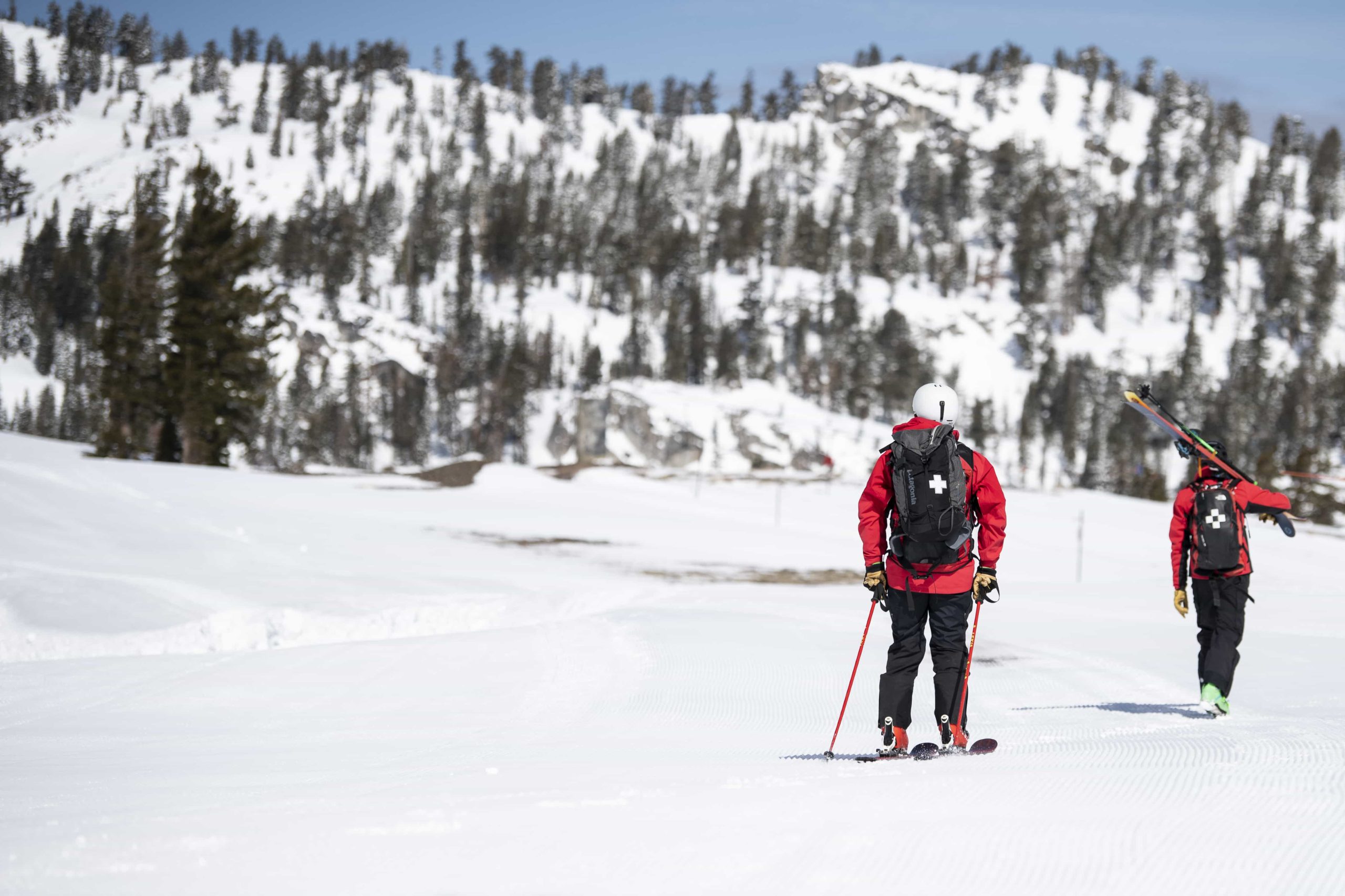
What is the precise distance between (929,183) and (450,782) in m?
194

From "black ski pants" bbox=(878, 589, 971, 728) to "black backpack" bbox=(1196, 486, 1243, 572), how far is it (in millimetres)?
2967

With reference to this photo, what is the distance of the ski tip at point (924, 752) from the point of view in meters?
5.32

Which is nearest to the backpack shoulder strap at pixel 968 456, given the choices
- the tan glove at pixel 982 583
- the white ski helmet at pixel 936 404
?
the white ski helmet at pixel 936 404

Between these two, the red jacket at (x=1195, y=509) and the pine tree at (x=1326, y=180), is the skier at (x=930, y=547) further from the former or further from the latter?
the pine tree at (x=1326, y=180)

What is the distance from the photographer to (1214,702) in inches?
274

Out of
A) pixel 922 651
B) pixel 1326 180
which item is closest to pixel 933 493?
pixel 922 651

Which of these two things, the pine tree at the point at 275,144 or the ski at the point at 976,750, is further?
the pine tree at the point at 275,144

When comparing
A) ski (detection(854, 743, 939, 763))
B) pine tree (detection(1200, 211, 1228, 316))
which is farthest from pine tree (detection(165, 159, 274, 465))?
pine tree (detection(1200, 211, 1228, 316))

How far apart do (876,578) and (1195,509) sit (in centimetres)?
362

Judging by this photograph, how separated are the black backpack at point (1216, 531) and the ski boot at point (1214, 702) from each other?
3.02ft

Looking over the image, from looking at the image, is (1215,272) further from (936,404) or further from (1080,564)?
(936,404)

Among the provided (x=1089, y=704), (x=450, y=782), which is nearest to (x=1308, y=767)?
(x=1089, y=704)

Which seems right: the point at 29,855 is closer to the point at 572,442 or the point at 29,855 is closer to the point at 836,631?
the point at 836,631

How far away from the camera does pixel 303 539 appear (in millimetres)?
18609
